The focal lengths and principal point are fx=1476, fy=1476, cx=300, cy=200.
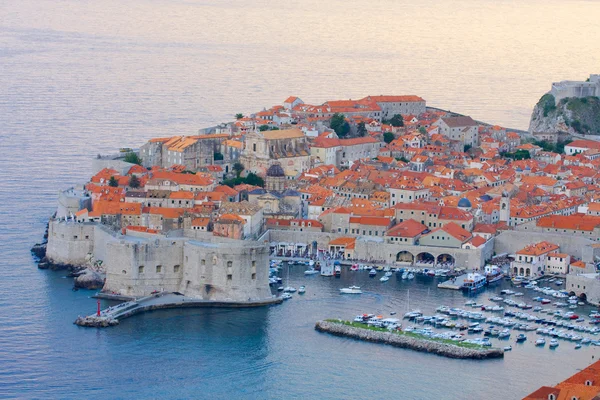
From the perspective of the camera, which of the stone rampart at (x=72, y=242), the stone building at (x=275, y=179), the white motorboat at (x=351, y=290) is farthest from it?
the stone building at (x=275, y=179)

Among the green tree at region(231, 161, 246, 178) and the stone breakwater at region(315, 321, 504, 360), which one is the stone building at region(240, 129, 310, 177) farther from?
the stone breakwater at region(315, 321, 504, 360)

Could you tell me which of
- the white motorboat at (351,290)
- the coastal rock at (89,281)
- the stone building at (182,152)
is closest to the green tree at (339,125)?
the stone building at (182,152)

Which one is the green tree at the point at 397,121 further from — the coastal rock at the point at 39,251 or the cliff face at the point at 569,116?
the coastal rock at the point at 39,251

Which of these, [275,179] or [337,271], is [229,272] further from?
[275,179]

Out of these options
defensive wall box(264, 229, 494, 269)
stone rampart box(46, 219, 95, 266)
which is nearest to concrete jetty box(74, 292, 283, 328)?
stone rampart box(46, 219, 95, 266)

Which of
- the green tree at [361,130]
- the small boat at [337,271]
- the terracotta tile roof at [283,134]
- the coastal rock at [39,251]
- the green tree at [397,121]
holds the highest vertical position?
the green tree at [397,121]

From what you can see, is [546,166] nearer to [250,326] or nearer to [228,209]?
[228,209]
